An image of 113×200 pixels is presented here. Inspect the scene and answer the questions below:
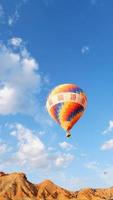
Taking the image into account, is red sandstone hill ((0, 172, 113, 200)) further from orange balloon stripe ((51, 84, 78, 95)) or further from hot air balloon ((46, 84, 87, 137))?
orange balloon stripe ((51, 84, 78, 95))

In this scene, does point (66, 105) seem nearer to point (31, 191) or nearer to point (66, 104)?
point (66, 104)

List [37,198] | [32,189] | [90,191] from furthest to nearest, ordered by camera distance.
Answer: [90,191], [32,189], [37,198]

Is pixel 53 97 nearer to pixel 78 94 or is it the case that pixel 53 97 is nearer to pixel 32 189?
pixel 78 94

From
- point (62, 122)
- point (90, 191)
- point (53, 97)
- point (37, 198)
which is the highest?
point (90, 191)

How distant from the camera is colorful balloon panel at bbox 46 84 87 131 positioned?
54.1 m

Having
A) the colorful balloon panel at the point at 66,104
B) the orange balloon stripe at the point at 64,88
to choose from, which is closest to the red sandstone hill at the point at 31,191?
the colorful balloon panel at the point at 66,104

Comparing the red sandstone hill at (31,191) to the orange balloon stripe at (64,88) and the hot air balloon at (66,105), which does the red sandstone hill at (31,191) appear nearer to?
the hot air balloon at (66,105)

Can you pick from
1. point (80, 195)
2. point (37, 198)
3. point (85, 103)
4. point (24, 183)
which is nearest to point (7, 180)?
point (24, 183)

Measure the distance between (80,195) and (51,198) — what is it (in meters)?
17.6

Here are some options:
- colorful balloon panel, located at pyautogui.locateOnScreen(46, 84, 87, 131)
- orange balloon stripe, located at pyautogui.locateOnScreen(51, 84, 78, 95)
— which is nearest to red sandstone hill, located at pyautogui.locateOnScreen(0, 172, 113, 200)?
colorful balloon panel, located at pyautogui.locateOnScreen(46, 84, 87, 131)

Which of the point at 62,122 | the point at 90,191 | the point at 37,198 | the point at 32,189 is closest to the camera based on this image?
the point at 62,122

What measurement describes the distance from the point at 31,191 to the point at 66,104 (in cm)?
13446

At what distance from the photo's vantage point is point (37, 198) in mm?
169750

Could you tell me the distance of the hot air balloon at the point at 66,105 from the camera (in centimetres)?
5409
